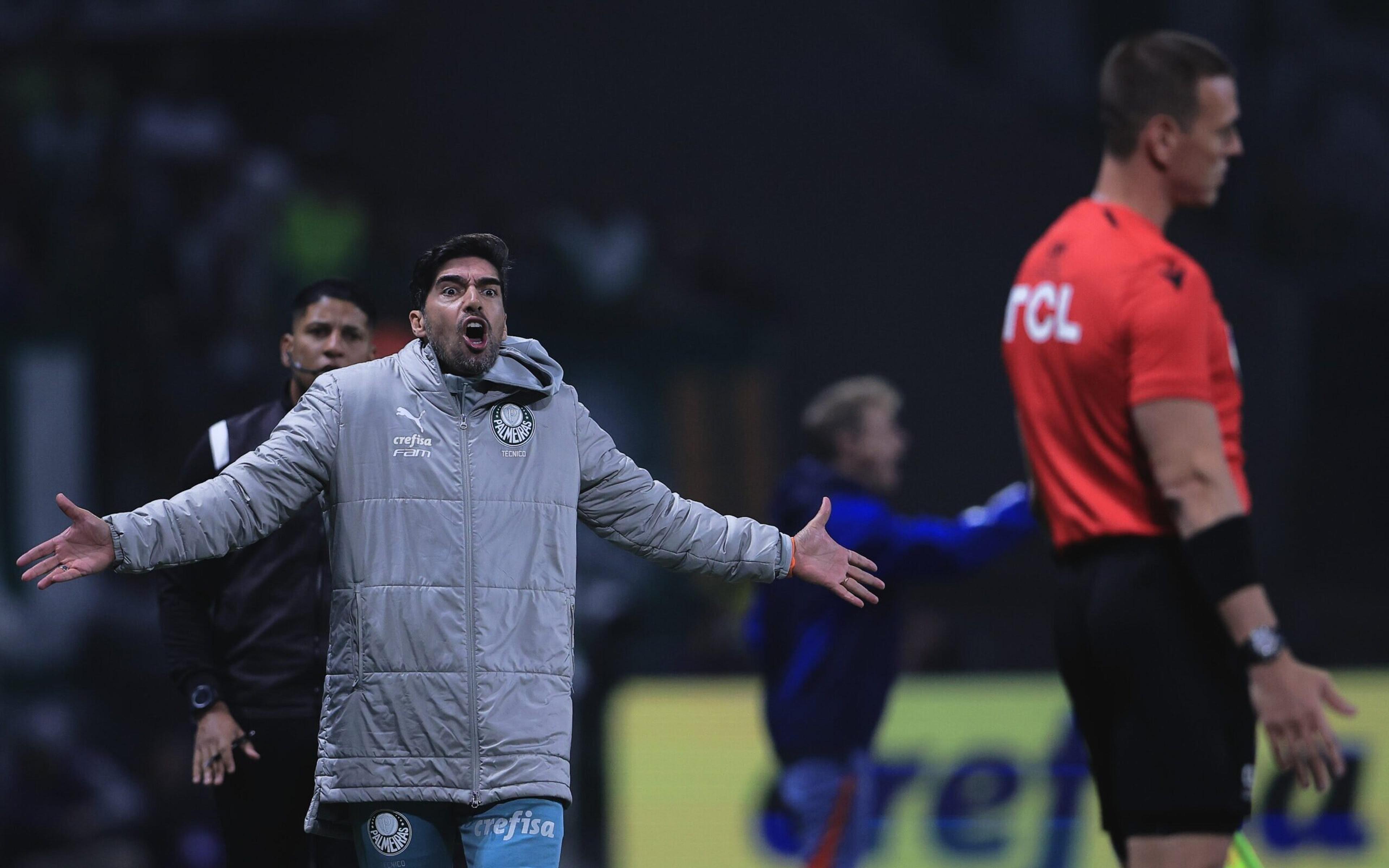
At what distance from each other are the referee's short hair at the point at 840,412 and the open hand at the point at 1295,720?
3.18 m

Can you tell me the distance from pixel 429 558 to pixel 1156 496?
140cm

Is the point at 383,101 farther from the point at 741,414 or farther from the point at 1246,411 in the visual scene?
the point at 1246,411

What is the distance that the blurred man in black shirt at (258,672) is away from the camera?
13.8ft

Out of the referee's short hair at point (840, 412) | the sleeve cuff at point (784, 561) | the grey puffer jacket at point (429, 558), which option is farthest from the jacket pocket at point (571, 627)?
the referee's short hair at point (840, 412)

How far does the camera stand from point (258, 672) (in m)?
4.24

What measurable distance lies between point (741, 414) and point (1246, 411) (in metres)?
2.93

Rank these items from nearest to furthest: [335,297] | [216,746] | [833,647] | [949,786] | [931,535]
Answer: [216,746]
[335,297]
[931,535]
[833,647]
[949,786]

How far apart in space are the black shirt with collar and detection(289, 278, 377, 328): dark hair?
35 centimetres

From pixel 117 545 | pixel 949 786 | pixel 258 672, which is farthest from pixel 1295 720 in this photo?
pixel 949 786

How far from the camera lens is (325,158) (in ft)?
35.7

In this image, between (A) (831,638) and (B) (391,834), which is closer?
(B) (391,834)

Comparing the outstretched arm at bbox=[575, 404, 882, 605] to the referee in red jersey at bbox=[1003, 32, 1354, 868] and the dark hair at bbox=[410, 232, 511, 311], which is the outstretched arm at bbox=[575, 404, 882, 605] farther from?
the referee in red jersey at bbox=[1003, 32, 1354, 868]

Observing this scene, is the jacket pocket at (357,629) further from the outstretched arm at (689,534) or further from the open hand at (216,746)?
the open hand at (216,746)

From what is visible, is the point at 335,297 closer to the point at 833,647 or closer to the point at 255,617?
the point at 255,617
